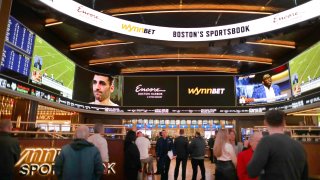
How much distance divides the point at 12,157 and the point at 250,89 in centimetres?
1393

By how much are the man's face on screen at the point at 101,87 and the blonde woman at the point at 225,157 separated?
11906mm

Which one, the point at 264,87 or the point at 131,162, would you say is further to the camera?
the point at 264,87

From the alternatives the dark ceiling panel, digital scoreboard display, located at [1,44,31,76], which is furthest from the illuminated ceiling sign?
digital scoreboard display, located at [1,44,31,76]

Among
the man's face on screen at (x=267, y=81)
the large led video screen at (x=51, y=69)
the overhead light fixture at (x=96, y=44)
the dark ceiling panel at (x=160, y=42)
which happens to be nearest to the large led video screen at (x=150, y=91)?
the dark ceiling panel at (x=160, y=42)

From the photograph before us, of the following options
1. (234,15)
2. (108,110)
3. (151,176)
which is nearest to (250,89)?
(234,15)

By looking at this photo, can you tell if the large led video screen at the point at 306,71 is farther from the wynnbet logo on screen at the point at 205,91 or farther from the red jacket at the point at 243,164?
the red jacket at the point at 243,164

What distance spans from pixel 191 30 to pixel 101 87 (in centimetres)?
750

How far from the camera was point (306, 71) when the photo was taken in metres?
10.9

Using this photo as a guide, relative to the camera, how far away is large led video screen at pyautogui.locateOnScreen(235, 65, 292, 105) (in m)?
13.2

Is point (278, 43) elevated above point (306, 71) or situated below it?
above

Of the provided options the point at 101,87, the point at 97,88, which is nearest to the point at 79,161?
the point at 97,88

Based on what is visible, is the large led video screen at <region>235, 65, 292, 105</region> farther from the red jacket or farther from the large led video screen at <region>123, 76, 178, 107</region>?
the red jacket

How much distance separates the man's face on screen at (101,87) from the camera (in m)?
15.1

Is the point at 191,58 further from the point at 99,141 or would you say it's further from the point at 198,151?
the point at 99,141
